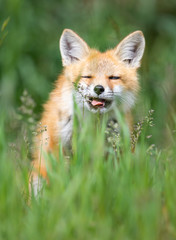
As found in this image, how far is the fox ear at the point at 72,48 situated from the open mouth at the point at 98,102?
82 centimetres

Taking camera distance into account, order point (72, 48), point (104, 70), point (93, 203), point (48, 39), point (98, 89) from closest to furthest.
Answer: point (93, 203)
point (98, 89)
point (104, 70)
point (72, 48)
point (48, 39)

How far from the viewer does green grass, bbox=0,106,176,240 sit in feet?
9.40

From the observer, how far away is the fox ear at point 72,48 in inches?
217

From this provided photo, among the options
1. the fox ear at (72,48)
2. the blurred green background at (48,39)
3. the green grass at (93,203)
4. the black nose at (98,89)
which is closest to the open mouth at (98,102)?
the black nose at (98,89)

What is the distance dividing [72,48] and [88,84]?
0.80 m

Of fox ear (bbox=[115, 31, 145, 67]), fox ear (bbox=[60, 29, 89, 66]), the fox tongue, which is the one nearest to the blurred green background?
fox ear (bbox=[115, 31, 145, 67])

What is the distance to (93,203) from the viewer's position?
3.04 m

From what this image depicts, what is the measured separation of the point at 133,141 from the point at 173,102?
0.74 meters

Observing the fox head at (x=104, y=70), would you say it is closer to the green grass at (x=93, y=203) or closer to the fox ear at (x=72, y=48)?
the fox ear at (x=72, y=48)

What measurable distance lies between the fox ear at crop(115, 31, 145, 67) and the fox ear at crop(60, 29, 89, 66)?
1.40 feet

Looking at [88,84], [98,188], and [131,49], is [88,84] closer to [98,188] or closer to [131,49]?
[131,49]

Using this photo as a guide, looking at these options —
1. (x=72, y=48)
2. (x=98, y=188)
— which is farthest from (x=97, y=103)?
(x=98, y=188)

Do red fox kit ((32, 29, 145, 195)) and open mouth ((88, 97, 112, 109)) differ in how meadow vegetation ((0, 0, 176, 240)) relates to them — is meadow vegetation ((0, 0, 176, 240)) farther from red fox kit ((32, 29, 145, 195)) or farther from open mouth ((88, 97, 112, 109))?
open mouth ((88, 97, 112, 109))

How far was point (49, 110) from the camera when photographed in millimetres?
5496
